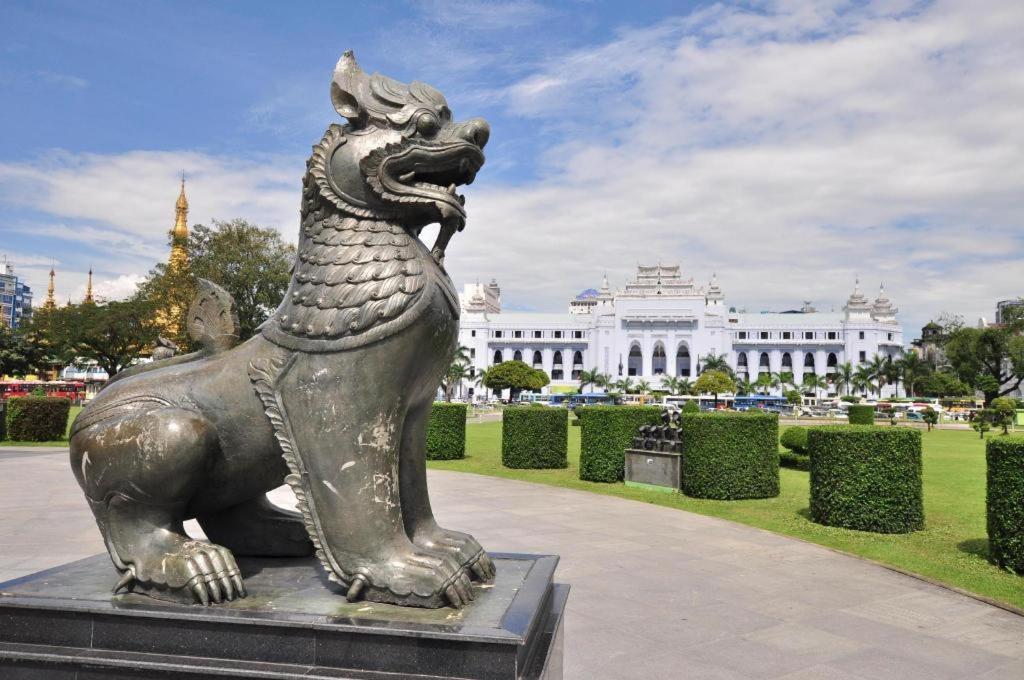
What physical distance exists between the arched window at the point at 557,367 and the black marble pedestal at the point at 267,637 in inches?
3354

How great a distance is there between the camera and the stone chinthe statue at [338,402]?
250 cm

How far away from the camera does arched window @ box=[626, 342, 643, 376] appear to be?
8475 centimetres

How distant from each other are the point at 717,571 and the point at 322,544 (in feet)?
14.5

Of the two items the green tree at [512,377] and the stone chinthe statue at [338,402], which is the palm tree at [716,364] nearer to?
the green tree at [512,377]

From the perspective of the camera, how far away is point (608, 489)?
1116 centimetres

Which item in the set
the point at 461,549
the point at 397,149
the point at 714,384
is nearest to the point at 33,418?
the point at 461,549

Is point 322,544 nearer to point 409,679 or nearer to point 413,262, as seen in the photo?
point 409,679

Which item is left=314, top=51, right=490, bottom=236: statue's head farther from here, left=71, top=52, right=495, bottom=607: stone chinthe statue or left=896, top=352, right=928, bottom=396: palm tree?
left=896, top=352, right=928, bottom=396: palm tree

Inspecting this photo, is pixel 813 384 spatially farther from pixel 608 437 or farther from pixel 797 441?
pixel 608 437

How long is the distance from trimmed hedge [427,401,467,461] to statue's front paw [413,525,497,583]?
12.1 metres

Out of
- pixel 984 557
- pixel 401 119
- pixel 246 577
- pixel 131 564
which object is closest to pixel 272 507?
pixel 246 577

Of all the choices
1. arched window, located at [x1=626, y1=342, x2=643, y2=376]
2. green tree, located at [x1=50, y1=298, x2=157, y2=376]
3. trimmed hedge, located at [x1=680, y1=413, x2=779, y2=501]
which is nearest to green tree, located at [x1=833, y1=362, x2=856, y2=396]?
arched window, located at [x1=626, y1=342, x2=643, y2=376]

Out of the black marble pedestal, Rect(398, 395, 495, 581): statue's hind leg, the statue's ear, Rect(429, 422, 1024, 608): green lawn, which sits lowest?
Rect(429, 422, 1024, 608): green lawn

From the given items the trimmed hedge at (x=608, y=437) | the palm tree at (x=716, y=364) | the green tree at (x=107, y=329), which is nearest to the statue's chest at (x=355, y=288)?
the trimmed hedge at (x=608, y=437)
